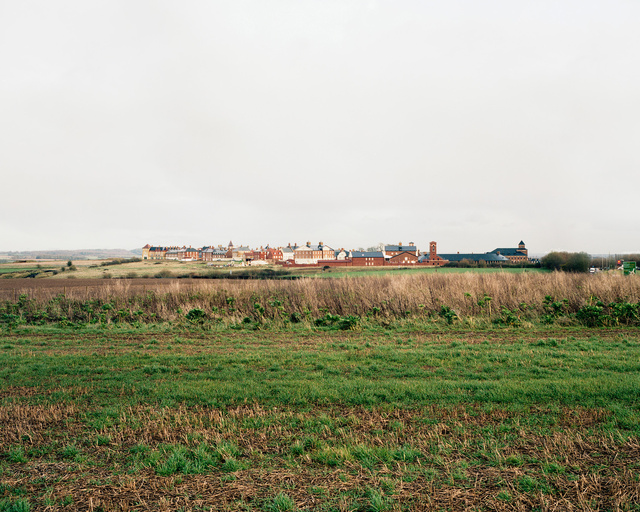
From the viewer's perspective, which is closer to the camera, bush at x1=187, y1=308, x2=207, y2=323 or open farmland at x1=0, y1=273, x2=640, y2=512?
open farmland at x1=0, y1=273, x2=640, y2=512

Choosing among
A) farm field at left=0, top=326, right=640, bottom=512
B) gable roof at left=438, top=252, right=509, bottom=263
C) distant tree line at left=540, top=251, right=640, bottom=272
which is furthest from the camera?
gable roof at left=438, top=252, right=509, bottom=263

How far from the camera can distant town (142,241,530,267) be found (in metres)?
109

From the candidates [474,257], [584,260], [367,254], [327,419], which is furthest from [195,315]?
[474,257]

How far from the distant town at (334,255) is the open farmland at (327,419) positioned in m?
88.1

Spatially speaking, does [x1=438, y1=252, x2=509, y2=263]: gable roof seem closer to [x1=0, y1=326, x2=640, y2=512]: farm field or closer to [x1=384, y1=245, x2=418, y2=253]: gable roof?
[x1=384, y1=245, x2=418, y2=253]: gable roof

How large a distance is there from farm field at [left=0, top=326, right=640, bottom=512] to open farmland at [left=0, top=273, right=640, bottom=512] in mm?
25

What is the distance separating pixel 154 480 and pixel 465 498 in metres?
3.29

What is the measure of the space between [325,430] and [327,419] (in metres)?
0.32

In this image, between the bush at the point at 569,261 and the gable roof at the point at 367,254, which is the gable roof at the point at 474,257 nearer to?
the gable roof at the point at 367,254

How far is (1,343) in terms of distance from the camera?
40.2 ft

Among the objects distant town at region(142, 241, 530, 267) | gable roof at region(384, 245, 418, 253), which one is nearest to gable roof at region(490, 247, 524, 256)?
distant town at region(142, 241, 530, 267)

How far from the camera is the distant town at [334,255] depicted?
109062mm

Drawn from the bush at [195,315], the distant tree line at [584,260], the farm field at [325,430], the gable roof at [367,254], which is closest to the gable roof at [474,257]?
the gable roof at [367,254]

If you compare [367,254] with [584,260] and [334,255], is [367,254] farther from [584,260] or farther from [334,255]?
[584,260]
